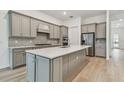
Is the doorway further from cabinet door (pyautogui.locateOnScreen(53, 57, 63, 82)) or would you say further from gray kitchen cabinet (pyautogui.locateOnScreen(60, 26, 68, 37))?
cabinet door (pyautogui.locateOnScreen(53, 57, 63, 82))

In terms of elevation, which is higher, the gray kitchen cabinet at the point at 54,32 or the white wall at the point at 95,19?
the white wall at the point at 95,19

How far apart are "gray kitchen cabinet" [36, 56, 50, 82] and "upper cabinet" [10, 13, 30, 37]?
2386 millimetres

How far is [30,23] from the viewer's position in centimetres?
464

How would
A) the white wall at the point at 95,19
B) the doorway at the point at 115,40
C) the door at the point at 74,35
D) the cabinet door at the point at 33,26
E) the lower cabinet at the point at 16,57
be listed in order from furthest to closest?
the doorway at the point at 115,40
the door at the point at 74,35
the white wall at the point at 95,19
the cabinet door at the point at 33,26
the lower cabinet at the point at 16,57

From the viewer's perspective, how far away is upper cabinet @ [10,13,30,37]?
3816 mm

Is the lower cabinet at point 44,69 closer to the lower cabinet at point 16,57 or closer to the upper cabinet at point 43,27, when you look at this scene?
the lower cabinet at point 16,57

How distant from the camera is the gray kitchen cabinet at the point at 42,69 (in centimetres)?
194

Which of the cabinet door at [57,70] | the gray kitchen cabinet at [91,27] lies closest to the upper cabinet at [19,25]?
the cabinet door at [57,70]

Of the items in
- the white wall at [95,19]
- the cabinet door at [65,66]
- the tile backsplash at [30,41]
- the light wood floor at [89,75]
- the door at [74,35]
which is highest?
the white wall at [95,19]

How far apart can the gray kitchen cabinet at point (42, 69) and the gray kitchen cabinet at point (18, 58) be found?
77.4 inches

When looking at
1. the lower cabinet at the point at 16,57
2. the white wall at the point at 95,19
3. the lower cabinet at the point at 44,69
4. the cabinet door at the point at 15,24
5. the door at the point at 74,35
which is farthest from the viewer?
the door at the point at 74,35

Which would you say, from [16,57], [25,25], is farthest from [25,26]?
[16,57]

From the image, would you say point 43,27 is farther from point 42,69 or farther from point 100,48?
point 100,48

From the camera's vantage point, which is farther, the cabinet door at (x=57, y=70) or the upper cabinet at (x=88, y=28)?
the upper cabinet at (x=88, y=28)
